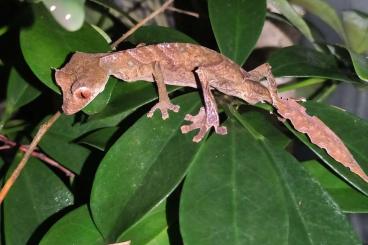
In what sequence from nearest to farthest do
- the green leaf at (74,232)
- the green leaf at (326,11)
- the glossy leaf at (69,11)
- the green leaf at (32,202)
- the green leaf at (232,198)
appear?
the glossy leaf at (69,11), the green leaf at (232,198), the green leaf at (74,232), the green leaf at (32,202), the green leaf at (326,11)

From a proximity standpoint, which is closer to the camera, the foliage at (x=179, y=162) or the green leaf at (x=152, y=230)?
the foliage at (x=179, y=162)

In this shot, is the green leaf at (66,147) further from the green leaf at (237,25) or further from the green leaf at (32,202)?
the green leaf at (237,25)

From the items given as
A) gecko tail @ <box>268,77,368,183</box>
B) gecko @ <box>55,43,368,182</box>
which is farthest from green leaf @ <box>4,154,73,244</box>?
gecko tail @ <box>268,77,368,183</box>

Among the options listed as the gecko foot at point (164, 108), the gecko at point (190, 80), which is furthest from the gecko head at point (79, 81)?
the gecko foot at point (164, 108)

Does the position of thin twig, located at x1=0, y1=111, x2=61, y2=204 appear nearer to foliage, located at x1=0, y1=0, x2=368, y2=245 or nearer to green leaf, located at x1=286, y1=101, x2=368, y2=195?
foliage, located at x1=0, y1=0, x2=368, y2=245

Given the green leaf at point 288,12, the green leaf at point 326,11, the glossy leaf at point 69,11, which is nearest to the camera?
the glossy leaf at point 69,11

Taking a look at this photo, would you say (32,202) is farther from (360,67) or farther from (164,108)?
(360,67)
